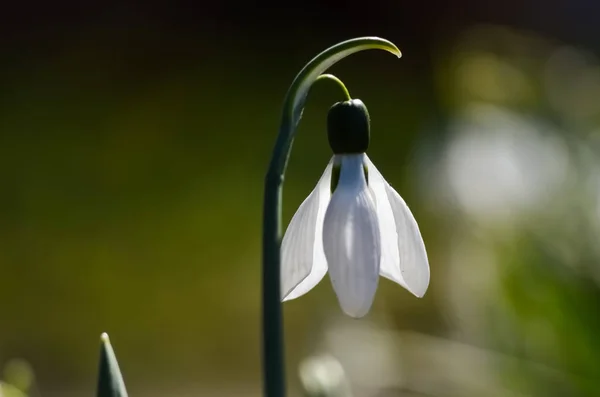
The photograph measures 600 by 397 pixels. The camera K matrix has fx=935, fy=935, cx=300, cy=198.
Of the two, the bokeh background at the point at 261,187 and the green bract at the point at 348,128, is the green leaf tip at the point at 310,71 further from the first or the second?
the bokeh background at the point at 261,187

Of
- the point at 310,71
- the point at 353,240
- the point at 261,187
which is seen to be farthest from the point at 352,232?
the point at 261,187

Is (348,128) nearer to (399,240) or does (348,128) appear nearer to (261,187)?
(399,240)

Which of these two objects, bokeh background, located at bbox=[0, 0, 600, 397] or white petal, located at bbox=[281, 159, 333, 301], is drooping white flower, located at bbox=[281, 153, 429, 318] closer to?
white petal, located at bbox=[281, 159, 333, 301]

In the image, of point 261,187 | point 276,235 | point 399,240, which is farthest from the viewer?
point 261,187

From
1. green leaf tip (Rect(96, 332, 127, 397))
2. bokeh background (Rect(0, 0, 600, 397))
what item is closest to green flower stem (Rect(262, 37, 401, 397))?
green leaf tip (Rect(96, 332, 127, 397))

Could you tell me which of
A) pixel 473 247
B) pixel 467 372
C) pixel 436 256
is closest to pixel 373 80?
pixel 436 256

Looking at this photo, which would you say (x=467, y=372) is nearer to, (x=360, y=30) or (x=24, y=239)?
(x=24, y=239)
